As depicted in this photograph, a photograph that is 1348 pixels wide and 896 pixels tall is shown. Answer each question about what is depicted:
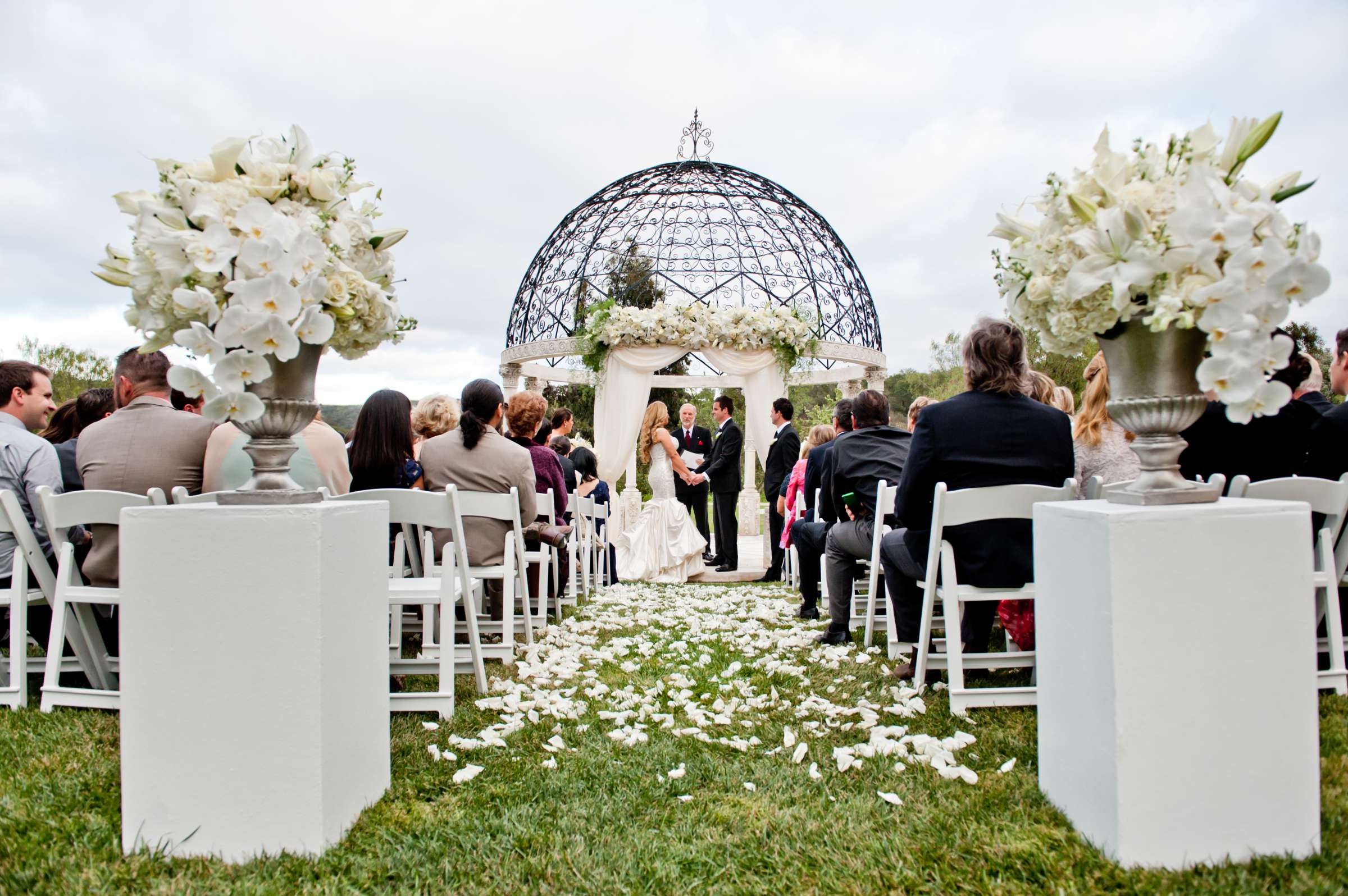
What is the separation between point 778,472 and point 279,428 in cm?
648

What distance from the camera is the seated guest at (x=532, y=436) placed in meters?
6.13

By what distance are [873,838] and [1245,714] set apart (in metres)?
0.94

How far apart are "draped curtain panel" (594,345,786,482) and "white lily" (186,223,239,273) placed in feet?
24.1

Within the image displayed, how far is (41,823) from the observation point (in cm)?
228

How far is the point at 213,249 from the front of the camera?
2.05 meters

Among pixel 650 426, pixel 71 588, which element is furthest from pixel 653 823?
pixel 650 426

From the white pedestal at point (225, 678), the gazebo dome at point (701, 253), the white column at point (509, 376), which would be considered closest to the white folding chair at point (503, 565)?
the white pedestal at point (225, 678)

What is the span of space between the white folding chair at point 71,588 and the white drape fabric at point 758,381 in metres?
6.73

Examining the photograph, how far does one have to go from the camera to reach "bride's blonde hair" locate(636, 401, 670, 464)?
9.10 meters

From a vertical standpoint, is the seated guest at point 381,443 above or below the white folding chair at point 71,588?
above

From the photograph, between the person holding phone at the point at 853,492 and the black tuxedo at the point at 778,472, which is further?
the black tuxedo at the point at 778,472

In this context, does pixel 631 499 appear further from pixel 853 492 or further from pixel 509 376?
pixel 853 492

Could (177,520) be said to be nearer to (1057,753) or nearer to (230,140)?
(230,140)

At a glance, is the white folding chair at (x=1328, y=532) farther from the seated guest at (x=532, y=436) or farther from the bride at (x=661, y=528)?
the bride at (x=661, y=528)
